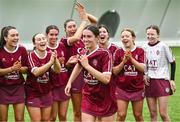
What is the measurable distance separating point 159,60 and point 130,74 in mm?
593

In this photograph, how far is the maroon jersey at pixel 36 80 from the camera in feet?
24.7

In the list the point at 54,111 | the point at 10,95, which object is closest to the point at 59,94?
the point at 54,111

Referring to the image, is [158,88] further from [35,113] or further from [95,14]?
[95,14]

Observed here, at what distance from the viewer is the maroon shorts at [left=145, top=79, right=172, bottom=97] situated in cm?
823

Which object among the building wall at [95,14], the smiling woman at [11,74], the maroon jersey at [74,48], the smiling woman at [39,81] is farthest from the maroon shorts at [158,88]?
the building wall at [95,14]

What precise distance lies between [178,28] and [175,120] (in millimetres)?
18638

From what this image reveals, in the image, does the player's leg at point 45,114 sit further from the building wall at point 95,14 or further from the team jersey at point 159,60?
the building wall at point 95,14

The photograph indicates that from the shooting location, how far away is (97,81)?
22.9 ft

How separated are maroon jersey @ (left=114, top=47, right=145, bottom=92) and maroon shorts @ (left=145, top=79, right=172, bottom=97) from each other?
24 cm

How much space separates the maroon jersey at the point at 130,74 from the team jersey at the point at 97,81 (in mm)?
983

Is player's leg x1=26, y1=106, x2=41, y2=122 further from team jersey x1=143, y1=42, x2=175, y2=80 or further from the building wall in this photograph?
the building wall

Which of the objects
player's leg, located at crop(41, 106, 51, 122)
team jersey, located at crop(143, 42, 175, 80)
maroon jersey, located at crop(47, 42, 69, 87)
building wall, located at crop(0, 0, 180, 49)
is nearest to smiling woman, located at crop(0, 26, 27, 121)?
player's leg, located at crop(41, 106, 51, 122)

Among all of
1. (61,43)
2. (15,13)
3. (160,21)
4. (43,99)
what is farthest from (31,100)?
(160,21)

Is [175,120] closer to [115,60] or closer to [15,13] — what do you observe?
[115,60]
